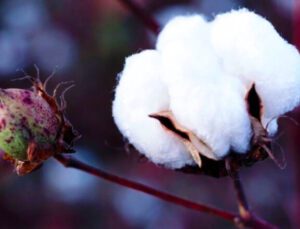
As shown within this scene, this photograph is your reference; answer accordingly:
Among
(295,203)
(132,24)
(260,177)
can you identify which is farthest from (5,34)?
(295,203)

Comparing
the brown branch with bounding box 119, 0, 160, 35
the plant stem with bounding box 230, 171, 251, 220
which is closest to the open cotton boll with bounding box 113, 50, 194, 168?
the plant stem with bounding box 230, 171, 251, 220

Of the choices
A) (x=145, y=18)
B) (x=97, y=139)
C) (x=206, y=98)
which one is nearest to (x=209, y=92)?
(x=206, y=98)

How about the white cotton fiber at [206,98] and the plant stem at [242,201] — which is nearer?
the white cotton fiber at [206,98]

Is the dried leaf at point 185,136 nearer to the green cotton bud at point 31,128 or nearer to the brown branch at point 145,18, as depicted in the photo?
the green cotton bud at point 31,128

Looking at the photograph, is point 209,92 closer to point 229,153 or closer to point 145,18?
point 229,153

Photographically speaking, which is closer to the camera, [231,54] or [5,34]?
[231,54]

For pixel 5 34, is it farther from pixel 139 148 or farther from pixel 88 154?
pixel 139 148

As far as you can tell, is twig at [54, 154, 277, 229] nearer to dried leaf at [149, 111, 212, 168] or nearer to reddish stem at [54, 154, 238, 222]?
reddish stem at [54, 154, 238, 222]

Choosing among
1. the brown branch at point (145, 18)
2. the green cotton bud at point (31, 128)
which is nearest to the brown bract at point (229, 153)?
the green cotton bud at point (31, 128)
